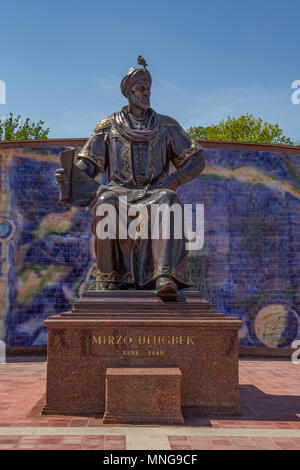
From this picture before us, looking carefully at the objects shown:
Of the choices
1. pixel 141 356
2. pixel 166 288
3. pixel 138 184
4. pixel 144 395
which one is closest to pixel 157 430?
pixel 144 395

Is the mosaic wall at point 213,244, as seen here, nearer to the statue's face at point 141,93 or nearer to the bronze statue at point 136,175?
the bronze statue at point 136,175

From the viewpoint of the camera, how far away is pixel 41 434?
13.2ft

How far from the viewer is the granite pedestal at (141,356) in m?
4.75

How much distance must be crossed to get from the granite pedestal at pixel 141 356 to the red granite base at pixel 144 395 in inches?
11.8

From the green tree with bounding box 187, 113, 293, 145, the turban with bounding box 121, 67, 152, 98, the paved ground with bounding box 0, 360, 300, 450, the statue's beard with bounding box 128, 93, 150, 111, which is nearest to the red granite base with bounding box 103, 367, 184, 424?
the paved ground with bounding box 0, 360, 300, 450

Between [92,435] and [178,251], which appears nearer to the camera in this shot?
[92,435]

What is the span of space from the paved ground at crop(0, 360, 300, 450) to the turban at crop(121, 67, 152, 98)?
3.55 meters

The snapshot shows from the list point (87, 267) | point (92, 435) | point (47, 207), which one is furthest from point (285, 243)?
point (92, 435)

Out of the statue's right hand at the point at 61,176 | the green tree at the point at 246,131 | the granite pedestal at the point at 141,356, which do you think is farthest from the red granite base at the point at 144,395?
the green tree at the point at 246,131

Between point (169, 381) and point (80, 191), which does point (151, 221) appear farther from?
point (169, 381)

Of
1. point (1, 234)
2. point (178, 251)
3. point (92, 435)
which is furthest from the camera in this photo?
point (1, 234)

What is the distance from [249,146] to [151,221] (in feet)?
19.6

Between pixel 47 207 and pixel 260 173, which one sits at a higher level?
pixel 260 173

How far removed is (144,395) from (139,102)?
10.7 feet
